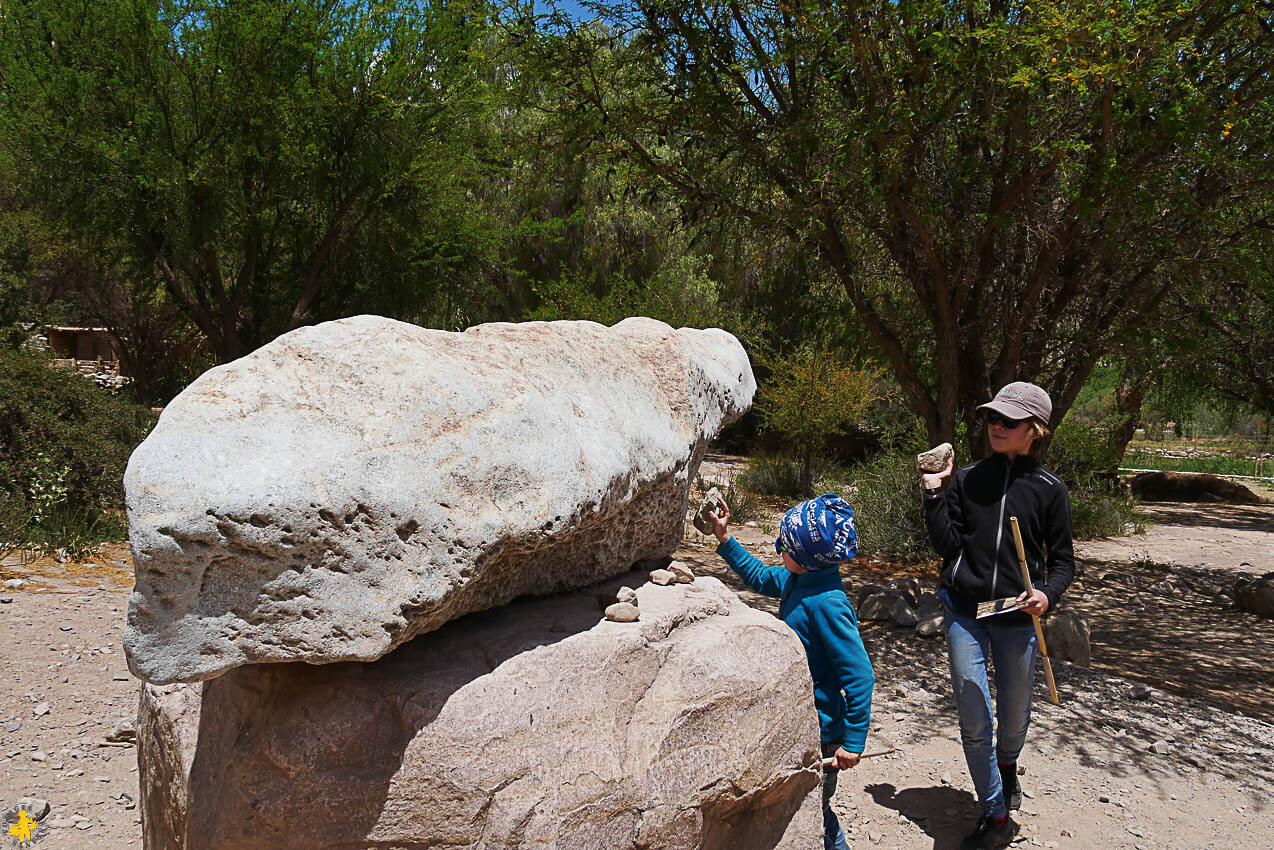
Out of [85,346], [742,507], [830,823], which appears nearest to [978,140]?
[830,823]

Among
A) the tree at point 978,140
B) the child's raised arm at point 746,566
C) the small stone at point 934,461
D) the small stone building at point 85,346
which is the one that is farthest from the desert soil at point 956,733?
the small stone building at point 85,346

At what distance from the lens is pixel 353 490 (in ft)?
6.68

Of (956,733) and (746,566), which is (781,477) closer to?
(956,733)

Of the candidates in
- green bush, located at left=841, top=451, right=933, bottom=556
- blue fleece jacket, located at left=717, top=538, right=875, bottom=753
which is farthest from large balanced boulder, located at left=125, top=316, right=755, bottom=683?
green bush, located at left=841, top=451, right=933, bottom=556

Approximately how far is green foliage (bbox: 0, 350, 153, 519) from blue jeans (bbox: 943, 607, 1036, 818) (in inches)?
292

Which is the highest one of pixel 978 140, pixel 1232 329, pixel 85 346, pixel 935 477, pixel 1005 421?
pixel 978 140

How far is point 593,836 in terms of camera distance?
89.7 inches

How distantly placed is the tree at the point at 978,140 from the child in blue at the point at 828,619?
12.3ft

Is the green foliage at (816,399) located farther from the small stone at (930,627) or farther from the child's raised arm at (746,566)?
the child's raised arm at (746,566)

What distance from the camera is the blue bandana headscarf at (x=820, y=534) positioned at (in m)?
2.83

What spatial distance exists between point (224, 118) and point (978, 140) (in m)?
8.67

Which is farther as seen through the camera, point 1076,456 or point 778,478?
point 778,478

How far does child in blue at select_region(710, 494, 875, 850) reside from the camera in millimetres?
2838

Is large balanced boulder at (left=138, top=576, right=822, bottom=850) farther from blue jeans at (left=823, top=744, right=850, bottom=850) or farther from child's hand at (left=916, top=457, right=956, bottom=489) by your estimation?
child's hand at (left=916, top=457, right=956, bottom=489)
